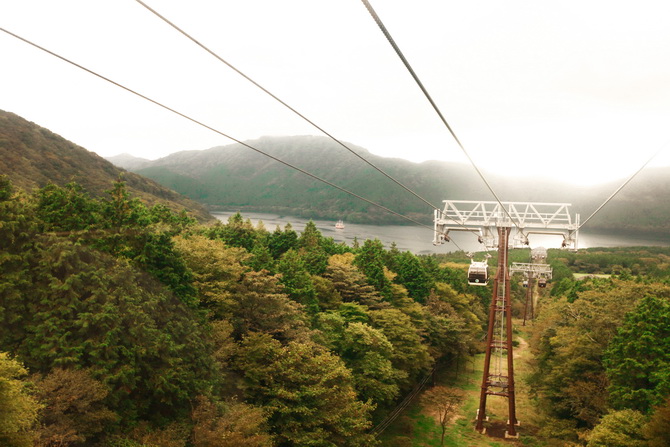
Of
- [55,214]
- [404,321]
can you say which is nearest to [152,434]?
[55,214]

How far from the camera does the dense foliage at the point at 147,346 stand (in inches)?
539

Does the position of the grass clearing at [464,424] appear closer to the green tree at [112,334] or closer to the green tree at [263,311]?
the green tree at [263,311]

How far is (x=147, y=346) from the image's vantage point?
1672 cm

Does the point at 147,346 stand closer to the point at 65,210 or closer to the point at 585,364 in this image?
the point at 65,210

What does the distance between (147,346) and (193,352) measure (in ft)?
6.74

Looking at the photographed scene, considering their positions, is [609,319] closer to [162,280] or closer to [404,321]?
[404,321]

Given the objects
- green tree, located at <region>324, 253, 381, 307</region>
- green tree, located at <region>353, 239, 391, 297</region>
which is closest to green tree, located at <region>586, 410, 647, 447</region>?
green tree, located at <region>324, 253, 381, 307</region>

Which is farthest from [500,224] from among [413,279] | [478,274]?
[413,279]

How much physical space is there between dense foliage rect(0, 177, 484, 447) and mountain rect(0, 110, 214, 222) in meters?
92.0

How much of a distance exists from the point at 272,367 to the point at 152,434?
5895 millimetres

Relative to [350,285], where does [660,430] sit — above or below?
below

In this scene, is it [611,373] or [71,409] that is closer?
[71,409]

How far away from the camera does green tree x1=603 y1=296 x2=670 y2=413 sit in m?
21.1

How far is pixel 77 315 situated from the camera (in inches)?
624
